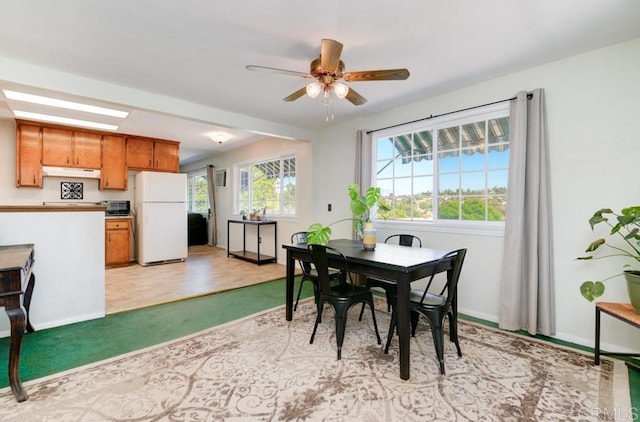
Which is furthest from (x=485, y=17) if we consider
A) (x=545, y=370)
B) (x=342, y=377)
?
(x=342, y=377)

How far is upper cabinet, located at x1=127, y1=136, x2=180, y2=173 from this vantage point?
579 cm

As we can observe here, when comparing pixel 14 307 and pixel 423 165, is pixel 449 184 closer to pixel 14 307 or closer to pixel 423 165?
pixel 423 165

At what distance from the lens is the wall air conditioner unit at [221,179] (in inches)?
297

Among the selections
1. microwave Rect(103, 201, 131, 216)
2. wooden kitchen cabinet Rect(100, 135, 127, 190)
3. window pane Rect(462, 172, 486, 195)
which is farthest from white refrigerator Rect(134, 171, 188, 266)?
window pane Rect(462, 172, 486, 195)

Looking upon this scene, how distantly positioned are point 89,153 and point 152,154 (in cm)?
102

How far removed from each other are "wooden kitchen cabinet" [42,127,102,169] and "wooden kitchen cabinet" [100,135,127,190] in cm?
11

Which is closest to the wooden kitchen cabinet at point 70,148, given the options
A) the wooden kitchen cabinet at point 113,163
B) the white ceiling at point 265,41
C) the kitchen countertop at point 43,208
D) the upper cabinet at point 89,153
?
the upper cabinet at point 89,153

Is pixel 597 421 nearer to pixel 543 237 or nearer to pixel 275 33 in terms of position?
pixel 543 237

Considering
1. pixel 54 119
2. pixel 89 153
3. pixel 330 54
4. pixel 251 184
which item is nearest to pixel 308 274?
pixel 330 54

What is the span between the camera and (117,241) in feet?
17.9

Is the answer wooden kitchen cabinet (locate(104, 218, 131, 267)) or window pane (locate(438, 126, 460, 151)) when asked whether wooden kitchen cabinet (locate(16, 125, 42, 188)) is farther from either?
window pane (locate(438, 126, 460, 151))

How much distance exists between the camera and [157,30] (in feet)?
7.18

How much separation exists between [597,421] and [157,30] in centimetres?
375

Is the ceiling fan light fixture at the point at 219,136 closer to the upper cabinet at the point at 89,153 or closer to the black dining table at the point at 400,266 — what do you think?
the upper cabinet at the point at 89,153
